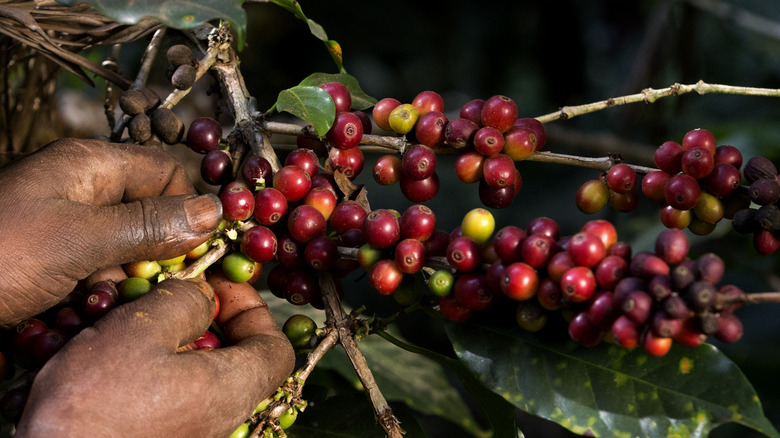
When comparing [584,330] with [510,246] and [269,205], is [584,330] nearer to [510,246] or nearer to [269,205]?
[510,246]

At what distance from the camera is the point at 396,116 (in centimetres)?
108

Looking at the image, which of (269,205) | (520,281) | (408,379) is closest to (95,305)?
(269,205)

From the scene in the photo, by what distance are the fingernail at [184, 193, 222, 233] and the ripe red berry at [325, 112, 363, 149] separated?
22cm

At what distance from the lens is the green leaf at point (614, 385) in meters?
0.87

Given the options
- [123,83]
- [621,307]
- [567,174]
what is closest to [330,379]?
[123,83]

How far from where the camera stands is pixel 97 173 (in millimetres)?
1026

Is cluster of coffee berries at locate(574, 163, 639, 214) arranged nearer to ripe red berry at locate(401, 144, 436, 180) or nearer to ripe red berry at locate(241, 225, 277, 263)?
ripe red berry at locate(401, 144, 436, 180)

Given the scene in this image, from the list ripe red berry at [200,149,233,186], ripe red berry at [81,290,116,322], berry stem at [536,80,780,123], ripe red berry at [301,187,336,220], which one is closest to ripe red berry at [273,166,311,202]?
ripe red berry at [301,187,336,220]

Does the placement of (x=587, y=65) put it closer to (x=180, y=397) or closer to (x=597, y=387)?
(x=597, y=387)

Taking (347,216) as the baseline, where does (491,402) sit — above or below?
below

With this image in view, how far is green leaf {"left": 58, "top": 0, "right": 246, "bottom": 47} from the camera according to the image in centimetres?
83

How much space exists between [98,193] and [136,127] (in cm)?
17

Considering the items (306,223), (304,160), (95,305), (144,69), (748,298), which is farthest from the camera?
(144,69)

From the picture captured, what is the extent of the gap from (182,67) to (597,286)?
831mm
